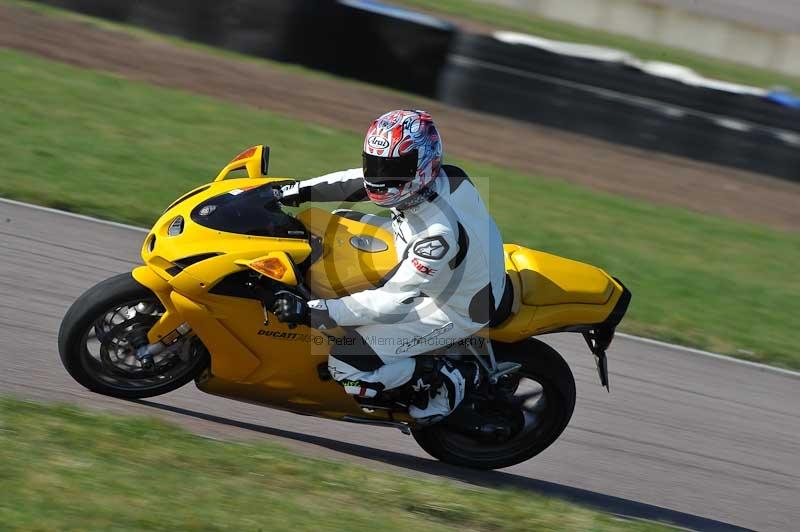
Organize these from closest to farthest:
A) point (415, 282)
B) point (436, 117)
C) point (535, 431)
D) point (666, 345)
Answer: point (415, 282) < point (535, 431) < point (666, 345) < point (436, 117)

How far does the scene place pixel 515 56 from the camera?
1438 centimetres

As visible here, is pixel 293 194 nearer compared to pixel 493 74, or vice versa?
pixel 293 194

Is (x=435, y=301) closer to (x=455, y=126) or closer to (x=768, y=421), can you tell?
(x=768, y=421)

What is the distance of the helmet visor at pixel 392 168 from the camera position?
4.80 meters

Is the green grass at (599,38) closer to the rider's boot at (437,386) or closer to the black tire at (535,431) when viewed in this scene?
the black tire at (535,431)

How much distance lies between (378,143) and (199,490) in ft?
5.68

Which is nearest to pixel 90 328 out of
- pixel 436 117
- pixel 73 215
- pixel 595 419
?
pixel 595 419

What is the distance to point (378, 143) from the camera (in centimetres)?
481

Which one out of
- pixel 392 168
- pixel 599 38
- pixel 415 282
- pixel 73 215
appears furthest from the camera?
pixel 599 38

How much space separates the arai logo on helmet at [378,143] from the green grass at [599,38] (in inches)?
672

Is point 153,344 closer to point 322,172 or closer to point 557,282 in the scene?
point 557,282

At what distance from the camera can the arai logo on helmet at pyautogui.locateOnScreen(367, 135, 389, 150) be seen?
4.80 m

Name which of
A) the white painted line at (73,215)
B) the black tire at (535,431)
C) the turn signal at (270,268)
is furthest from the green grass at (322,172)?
the turn signal at (270,268)

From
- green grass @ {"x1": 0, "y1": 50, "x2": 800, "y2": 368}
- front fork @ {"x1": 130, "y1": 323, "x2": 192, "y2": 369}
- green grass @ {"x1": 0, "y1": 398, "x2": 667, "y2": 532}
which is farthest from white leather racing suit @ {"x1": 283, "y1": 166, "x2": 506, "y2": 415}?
green grass @ {"x1": 0, "y1": 50, "x2": 800, "y2": 368}
